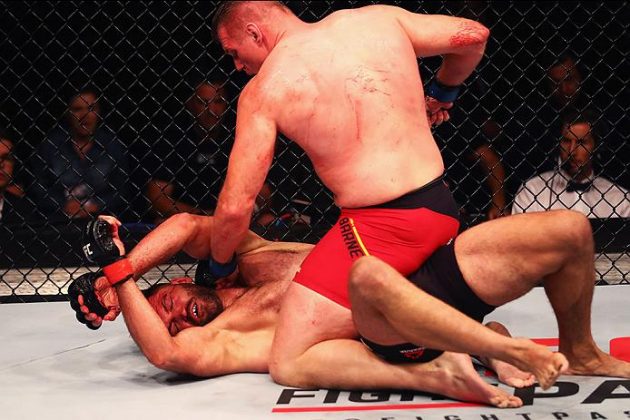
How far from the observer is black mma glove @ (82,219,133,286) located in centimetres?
251

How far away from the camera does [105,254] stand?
251 centimetres

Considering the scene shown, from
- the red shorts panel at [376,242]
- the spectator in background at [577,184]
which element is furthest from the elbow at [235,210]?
the spectator in background at [577,184]

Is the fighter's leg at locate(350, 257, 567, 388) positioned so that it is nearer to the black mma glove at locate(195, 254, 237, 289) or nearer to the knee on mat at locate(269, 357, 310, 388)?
the knee on mat at locate(269, 357, 310, 388)

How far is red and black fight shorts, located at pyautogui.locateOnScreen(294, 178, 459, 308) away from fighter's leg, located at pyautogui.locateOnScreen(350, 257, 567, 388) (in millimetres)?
189

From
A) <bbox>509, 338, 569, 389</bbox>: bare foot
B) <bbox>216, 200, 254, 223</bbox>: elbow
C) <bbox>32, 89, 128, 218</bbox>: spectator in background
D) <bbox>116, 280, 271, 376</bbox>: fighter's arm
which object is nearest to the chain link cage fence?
<bbox>32, 89, 128, 218</bbox>: spectator in background

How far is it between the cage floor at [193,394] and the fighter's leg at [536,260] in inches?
8.3

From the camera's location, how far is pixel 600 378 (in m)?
2.45

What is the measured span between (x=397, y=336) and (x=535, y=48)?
83.9 inches

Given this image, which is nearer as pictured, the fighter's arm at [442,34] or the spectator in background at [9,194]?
the fighter's arm at [442,34]

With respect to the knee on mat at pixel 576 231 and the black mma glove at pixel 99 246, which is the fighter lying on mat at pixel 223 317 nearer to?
the black mma glove at pixel 99 246

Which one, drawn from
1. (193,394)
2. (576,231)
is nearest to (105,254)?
(193,394)

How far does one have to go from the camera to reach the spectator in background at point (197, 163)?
12.8 feet

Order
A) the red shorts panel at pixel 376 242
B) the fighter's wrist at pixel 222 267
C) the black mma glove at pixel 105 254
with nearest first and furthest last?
the red shorts panel at pixel 376 242
the black mma glove at pixel 105 254
the fighter's wrist at pixel 222 267

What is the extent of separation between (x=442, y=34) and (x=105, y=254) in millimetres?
985
